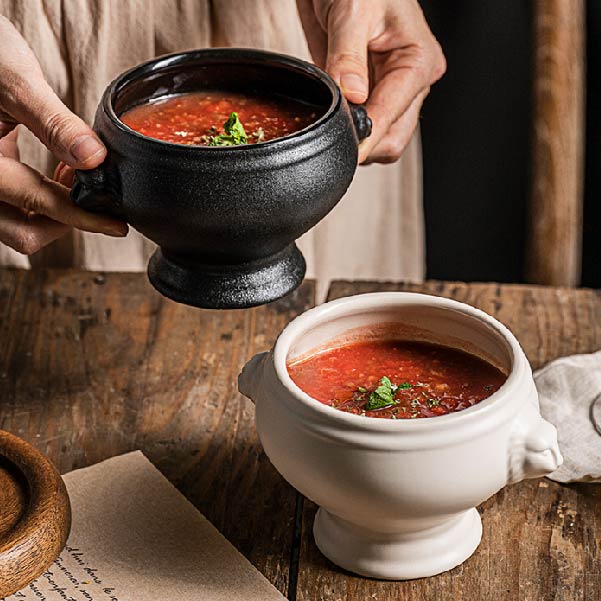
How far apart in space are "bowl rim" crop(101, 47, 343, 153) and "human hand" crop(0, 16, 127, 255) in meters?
0.05

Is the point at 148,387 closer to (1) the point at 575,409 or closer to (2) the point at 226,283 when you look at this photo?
(2) the point at 226,283

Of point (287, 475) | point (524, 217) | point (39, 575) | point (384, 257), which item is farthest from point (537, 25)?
point (39, 575)

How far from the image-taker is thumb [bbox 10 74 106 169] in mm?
1120

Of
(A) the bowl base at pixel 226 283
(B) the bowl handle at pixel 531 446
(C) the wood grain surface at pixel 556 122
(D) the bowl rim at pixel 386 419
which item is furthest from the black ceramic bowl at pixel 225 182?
(C) the wood grain surface at pixel 556 122

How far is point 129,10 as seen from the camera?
1584mm

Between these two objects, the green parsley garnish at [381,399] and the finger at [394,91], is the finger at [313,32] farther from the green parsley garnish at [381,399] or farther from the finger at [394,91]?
the green parsley garnish at [381,399]

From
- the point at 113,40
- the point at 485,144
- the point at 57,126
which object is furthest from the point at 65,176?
the point at 485,144

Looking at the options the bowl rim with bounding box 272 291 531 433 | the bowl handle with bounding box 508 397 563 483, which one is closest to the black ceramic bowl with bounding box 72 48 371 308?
the bowl rim with bounding box 272 291 531 433

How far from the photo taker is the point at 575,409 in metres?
1.24

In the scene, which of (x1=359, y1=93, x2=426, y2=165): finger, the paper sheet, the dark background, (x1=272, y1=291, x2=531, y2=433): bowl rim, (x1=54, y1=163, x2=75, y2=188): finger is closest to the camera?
(x1=272, y1=291, x2=531, y2=433): bowl rim

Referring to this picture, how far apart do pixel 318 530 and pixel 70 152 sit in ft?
1.46

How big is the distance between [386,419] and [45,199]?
51cm

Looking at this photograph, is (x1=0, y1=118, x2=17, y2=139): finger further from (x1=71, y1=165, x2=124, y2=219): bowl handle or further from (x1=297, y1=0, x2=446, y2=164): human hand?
(x1=297, y1=0, x2=446, y2=164): human hand

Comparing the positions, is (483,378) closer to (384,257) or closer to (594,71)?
(384,257)
